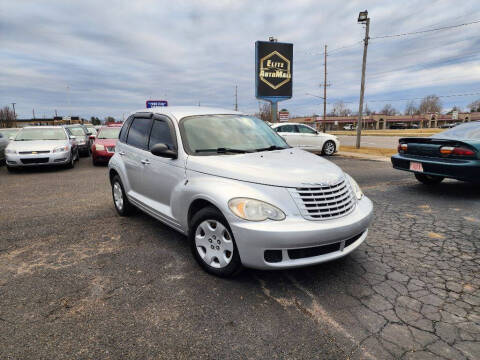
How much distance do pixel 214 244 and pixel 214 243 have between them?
1cm

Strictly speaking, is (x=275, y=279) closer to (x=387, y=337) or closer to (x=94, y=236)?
(x=387, y=337)

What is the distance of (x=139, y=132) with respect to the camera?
4.52m

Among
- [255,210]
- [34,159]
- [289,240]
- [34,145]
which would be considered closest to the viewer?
[289,240]

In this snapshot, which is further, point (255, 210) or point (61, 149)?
point (61, 149)

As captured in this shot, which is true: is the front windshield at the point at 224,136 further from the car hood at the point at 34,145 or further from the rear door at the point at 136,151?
the car hood at the point at 34,145

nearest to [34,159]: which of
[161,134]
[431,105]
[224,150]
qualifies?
[161,134]

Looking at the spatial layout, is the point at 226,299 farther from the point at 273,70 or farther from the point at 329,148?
the point at 273,70

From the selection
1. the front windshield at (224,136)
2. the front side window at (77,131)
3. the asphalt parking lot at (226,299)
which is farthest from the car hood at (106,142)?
the front windshield at (224,136)

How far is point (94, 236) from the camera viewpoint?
4.29 metres

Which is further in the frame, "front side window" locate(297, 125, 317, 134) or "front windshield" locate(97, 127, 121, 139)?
"front side window" locate(297, 125, 317, 134)

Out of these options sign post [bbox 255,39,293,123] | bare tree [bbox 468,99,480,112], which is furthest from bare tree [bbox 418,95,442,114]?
sign post [bbox 255,39,293,123]

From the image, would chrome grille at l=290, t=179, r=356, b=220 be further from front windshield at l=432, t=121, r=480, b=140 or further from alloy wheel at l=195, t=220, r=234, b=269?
front windshield at l=432, t=121, r=480, b=140

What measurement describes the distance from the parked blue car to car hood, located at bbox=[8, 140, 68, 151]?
10.4 meters

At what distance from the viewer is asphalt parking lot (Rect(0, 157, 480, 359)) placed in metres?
2.17
